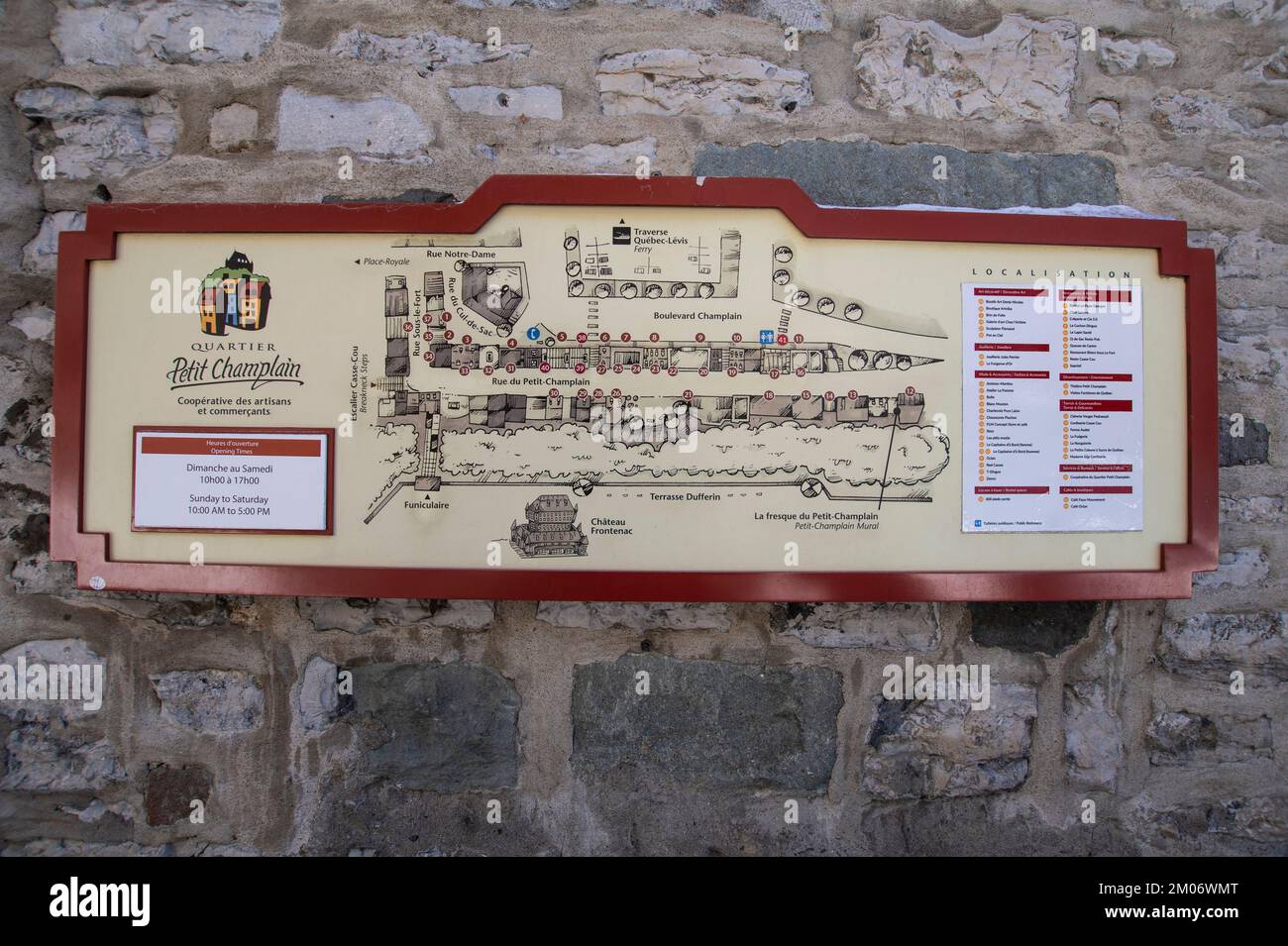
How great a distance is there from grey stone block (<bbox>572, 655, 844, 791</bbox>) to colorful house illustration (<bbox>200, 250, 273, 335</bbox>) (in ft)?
3.94

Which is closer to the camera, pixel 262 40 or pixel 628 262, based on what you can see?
pixel 628 262

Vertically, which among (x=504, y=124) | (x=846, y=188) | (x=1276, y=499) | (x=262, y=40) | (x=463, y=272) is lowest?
(x=1276, y=499)

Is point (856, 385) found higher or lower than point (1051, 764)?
higher

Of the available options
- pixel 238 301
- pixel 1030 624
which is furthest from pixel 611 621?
pixel 238 301

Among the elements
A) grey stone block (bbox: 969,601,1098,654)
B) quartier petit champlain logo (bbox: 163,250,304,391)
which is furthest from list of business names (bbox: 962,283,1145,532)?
quartier petit champlain logo (bbox: 163,250,304,391)

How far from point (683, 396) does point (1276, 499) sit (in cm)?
161

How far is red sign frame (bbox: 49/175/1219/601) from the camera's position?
190cm

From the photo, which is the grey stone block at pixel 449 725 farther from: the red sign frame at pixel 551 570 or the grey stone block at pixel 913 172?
the grey stone block at pixel 913 172

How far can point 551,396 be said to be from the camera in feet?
6.33

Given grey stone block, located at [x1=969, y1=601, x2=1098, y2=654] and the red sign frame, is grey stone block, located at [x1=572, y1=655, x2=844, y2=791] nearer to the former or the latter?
the red sign frame

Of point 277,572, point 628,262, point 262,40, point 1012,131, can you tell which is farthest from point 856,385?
point 262,40

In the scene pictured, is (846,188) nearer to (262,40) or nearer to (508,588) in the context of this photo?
(508,588)

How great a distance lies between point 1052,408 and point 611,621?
4.04 feet

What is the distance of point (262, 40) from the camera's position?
208 centimetres
